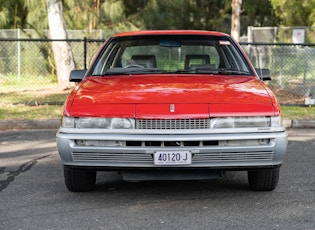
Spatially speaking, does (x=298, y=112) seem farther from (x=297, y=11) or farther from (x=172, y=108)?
(x=297, y=11)

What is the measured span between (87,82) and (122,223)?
1.85 m

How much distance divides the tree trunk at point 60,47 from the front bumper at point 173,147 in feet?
36.6

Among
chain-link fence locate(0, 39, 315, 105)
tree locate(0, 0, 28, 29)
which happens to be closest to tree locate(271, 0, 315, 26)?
Answer: chain-link fence locate(0, 39, 315, 105)

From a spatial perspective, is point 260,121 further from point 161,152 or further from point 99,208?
point 99,208

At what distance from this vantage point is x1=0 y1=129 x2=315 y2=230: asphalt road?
510 cm

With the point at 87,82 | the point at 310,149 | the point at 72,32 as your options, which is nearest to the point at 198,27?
the point at 72,32

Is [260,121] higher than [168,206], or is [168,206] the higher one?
[260,121]

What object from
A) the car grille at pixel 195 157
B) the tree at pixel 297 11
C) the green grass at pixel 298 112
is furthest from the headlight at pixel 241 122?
the tree at pixel 297 11

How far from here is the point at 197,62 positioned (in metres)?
7.39

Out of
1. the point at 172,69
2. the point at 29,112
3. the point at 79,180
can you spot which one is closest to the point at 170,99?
the point at 79,180

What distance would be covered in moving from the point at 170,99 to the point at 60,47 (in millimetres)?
11449

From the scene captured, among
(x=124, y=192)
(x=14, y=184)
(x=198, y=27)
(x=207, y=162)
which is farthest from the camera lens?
(x=198, y=27)

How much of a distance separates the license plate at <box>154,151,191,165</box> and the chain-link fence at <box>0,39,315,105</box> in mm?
8160

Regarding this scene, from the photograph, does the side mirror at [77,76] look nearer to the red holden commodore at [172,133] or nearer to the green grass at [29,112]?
the red holden commodore at [172,133]
